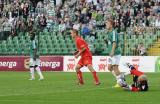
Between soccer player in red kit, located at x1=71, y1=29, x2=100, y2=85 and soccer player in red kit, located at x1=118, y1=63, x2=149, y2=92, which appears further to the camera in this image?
soccer player in red kit, located at x1=71, y1=29, x2=100, y2=85

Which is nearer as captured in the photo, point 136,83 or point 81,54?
point 136,83

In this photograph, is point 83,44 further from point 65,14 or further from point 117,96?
point 65,14

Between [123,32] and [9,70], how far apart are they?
27.8 feet

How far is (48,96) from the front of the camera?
63.7ft

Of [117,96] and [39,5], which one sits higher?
[39,5]

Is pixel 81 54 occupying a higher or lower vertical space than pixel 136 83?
higher

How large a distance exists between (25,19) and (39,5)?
158 centimetres

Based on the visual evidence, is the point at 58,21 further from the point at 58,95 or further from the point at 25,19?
the point at 58,95

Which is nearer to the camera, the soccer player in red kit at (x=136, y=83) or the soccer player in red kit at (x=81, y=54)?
the soccer player in red kit at (x=136, y=83)

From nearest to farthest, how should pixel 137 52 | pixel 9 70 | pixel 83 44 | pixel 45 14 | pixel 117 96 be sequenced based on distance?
pixel 117 96 < pixel 83 44 < pixel 137 52 < pixel 9 70 < pixel 45 14

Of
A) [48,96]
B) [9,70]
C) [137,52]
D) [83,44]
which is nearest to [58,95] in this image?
[48,96]

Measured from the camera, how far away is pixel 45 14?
47.0 meters

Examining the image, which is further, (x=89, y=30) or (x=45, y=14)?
(x=45, y=14)

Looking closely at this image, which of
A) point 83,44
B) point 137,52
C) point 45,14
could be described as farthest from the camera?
point 45,14
